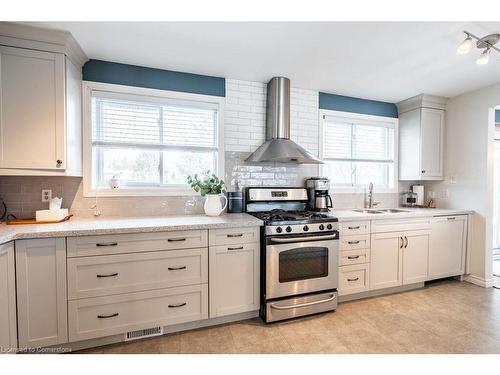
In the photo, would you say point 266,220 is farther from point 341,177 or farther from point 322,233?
point 341,177

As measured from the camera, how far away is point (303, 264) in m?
2.32

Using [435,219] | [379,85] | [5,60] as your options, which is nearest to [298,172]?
[379,85]

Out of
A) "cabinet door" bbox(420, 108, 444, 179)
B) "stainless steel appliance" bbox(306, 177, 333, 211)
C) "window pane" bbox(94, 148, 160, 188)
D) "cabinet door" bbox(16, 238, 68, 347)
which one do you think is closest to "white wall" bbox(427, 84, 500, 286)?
"cabinet door" bbox(420, 108, 444, 179)

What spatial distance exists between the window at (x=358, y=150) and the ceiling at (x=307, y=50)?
0.57m

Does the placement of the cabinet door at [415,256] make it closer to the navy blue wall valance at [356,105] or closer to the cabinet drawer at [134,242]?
the navy blue wall valance at [356,105]

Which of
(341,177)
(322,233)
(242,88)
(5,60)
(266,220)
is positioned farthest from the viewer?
(341,177)

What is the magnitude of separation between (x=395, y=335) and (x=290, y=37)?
8.71 ft

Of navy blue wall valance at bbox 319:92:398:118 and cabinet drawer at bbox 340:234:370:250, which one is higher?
navy blue wall valance at bbox 319:92:398:118

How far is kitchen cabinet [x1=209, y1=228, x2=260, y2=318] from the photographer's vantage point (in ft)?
6.91

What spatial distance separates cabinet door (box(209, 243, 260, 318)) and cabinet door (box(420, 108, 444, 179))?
2.83 m

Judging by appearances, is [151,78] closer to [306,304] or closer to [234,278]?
[234,278]

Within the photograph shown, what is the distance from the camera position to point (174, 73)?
2604 mm

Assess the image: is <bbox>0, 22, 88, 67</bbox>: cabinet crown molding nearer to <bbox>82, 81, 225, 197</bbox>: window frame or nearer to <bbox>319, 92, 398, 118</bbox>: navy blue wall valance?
<bbox>82, 81, 225, 197</bbox>: window frame

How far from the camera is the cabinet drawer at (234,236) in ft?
6.88
